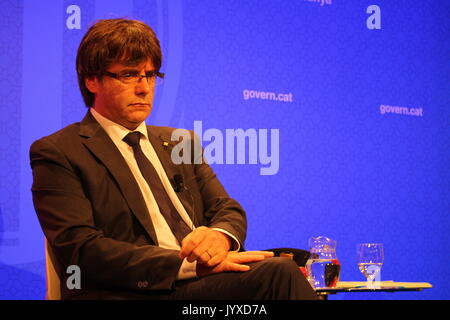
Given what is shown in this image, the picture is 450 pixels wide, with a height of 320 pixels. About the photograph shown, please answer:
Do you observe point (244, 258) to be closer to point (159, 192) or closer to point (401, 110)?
point (159, 192)

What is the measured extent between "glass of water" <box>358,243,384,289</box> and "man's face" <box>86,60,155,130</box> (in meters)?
1.34

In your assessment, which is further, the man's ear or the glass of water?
the glass of water

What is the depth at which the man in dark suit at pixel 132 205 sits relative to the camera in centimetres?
189

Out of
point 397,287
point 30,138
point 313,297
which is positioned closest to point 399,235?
point 397,287

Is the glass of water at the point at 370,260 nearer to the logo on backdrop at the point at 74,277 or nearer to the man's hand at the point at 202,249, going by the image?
the man's hand at the point at 202,249

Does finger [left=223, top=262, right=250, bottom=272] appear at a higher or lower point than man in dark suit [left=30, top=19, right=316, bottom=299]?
lower

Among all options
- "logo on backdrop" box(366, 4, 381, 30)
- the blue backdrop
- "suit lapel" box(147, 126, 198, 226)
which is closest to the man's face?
"suit lapel" box(147, 126, 198, 226)

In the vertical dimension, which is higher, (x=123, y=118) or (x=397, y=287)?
(x=123, y=118)

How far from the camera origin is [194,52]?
3.94 meters

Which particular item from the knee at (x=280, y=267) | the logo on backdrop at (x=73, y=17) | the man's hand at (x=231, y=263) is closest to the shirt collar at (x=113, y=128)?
the man's hand at (x=231, y=263)

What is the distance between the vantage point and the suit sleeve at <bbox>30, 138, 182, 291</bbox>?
1.93 metres

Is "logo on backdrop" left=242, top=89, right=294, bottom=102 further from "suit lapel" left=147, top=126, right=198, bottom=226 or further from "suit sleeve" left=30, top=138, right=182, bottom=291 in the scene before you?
"suit sleeve" left=30, top=138, right=182, bottom=291
